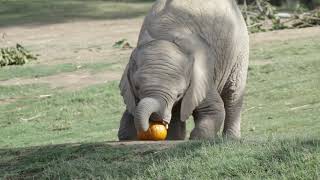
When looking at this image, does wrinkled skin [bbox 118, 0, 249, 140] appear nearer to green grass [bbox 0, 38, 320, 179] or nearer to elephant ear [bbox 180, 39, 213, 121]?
elephant ear [bbox 180, 39, 213, 121]

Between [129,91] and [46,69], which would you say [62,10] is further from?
[129,91]

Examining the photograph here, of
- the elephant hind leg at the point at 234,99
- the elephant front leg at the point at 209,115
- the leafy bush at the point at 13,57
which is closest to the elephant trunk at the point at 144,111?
the elephant front leg at the point at 209,115

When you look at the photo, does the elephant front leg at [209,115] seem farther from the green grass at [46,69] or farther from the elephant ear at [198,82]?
the green grass at [46,69]

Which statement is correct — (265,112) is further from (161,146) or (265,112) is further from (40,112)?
(161,146)

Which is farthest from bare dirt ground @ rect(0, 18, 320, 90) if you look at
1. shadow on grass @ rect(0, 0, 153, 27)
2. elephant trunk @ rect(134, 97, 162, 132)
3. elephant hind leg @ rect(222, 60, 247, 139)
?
elephant trunk @ rect(134, 97, 162, 132)

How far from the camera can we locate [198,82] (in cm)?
1041

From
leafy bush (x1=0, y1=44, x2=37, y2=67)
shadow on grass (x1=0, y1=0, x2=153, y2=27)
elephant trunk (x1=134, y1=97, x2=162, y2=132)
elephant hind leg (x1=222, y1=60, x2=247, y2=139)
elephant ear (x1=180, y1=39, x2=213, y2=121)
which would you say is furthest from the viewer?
shadow on grass (x1=0, y1=0, x2=153, y2=27)

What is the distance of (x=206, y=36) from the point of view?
10.9 m

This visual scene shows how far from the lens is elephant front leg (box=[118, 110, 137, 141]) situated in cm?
1043

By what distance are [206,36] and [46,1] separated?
2782 centimetres

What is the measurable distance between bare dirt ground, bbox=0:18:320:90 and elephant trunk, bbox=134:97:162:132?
331 inches

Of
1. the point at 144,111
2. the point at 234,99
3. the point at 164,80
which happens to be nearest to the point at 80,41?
the point at 234,99

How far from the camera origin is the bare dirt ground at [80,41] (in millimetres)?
19125

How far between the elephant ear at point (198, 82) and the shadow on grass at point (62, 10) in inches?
866
